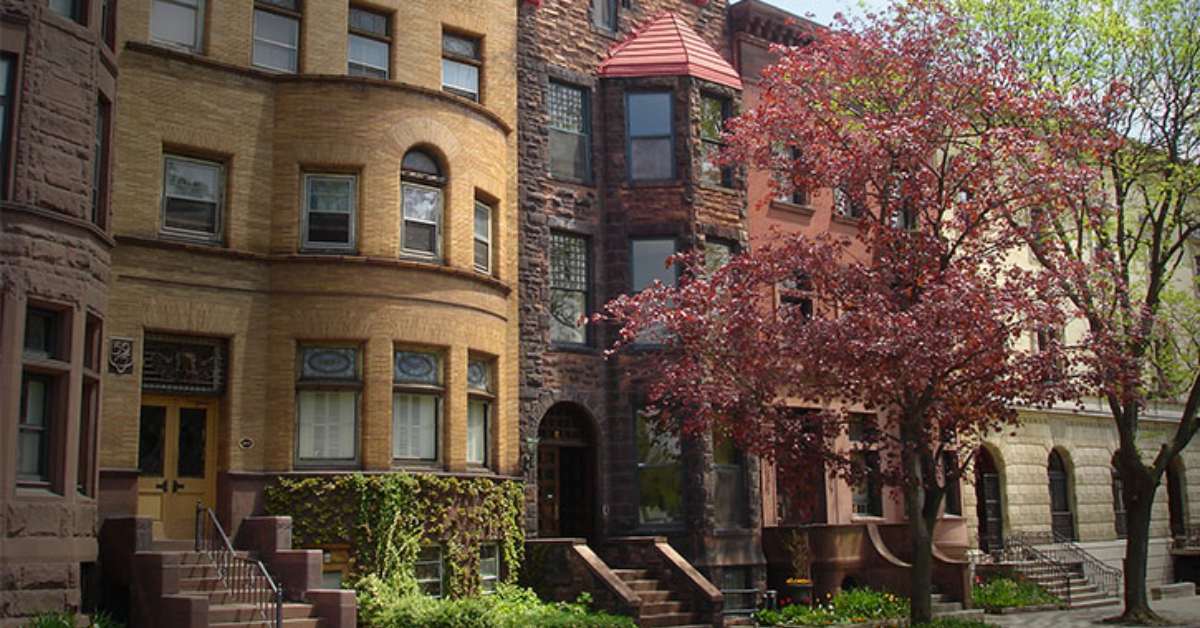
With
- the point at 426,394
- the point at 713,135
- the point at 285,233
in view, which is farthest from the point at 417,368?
the point at 713,135

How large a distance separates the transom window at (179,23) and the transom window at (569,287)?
7.81m

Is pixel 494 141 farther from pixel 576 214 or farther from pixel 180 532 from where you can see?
pixel 180 532

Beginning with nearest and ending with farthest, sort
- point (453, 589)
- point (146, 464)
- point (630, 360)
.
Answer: point (146, 464) < point (453, 589) < point (630, 360)

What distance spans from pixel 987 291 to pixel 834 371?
261 cm

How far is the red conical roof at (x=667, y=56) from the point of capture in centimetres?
2578

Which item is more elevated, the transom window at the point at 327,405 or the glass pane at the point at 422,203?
the glass pane at the point at 422,203

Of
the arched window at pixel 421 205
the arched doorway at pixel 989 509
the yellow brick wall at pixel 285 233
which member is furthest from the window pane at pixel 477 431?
the arched doorway at pixel 989 509

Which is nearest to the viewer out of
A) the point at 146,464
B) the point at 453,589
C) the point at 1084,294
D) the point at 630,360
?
the point at 146,464

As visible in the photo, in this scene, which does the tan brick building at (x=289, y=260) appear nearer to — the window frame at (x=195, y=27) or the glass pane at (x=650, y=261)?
the window frame at (x=195, y=27)

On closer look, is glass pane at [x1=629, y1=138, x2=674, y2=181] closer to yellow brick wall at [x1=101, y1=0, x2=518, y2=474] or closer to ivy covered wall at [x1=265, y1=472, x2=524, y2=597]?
yellow brick wall at [x1=101, y1=0, x2=518, y2=474]

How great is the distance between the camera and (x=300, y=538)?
19.0 m

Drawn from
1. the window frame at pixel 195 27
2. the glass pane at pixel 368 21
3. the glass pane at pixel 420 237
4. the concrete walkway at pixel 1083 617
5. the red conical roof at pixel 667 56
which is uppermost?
the red conical roof at pixel 667 56

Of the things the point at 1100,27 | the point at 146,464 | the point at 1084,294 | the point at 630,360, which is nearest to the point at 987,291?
the point at 1084,294

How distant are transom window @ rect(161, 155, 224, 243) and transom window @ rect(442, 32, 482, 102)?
4760 mm
